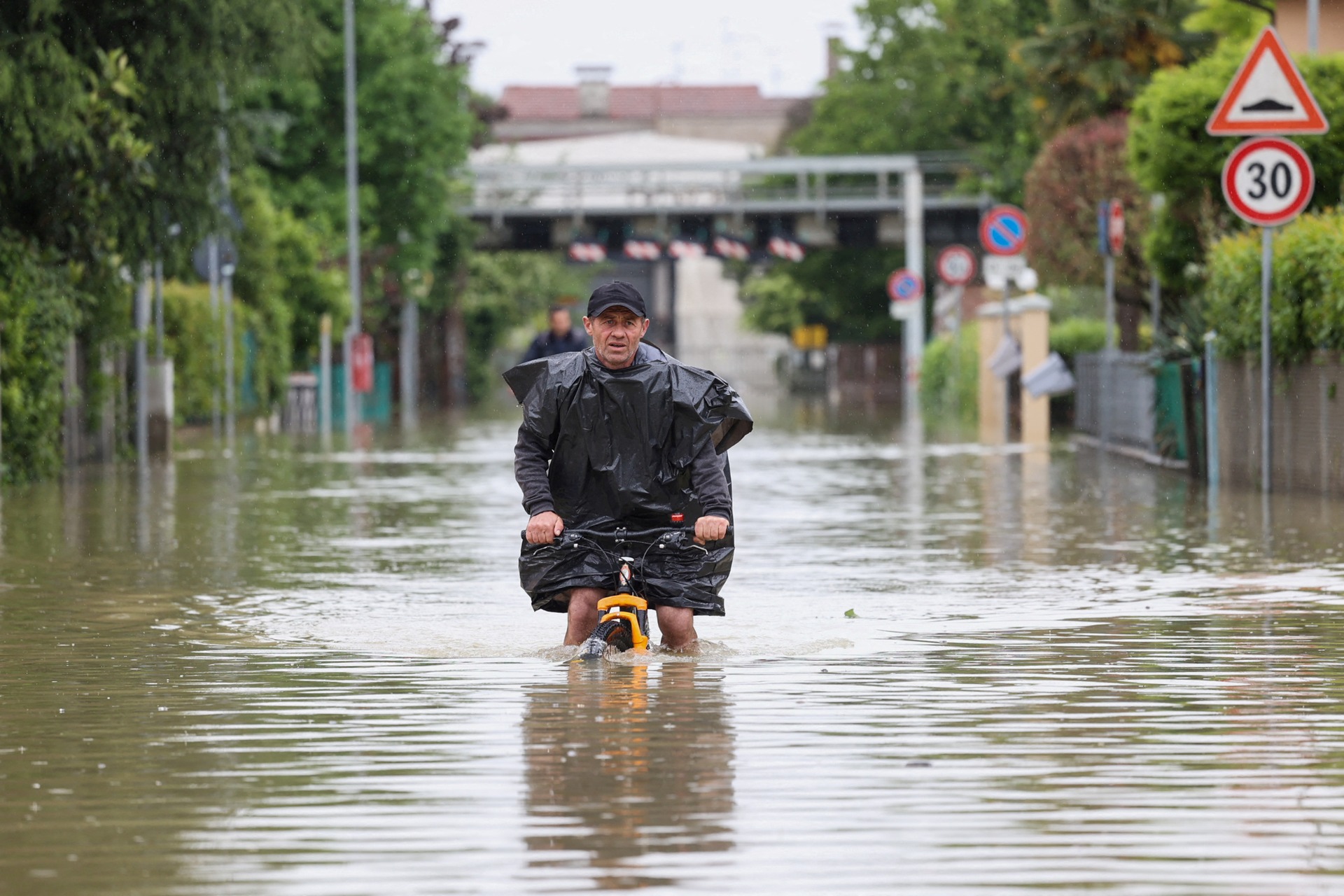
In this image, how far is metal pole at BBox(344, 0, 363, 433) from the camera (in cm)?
5153

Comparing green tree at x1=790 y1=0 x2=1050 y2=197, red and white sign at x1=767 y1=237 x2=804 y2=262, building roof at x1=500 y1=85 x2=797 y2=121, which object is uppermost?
building roof at x1=500 y1=85 x2=797 y2=121

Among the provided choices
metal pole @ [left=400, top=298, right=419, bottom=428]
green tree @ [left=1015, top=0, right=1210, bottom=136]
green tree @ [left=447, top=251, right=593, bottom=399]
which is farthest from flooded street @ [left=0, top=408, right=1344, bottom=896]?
green tree @ [left=447, top=251, right=593, bottom=399]

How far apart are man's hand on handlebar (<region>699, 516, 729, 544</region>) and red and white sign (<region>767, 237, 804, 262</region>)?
65.6 meters

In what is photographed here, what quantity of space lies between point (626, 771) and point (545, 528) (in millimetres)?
2179

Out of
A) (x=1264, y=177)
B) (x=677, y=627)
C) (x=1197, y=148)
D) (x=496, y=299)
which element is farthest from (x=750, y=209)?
(x=677, y=627)

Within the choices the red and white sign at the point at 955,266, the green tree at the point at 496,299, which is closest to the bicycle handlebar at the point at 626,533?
the red and white sign at the point at 955,266

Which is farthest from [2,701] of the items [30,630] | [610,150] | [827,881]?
[610,150]

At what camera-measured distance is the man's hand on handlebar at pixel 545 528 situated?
902 centimetres

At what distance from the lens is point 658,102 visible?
162750mm

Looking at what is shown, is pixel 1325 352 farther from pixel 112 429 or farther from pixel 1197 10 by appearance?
pixel 1197 10

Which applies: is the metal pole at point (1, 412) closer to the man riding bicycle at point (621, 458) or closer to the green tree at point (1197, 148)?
the green tree at point (1197, 148)

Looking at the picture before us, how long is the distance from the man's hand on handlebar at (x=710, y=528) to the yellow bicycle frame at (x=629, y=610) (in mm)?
358

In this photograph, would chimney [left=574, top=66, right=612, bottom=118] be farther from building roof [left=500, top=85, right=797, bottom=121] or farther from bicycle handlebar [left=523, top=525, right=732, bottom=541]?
bicycle handlebar [left=523, top=525, right=732, bottom=541]

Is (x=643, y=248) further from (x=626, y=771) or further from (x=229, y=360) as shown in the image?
(x=626, y=771)
